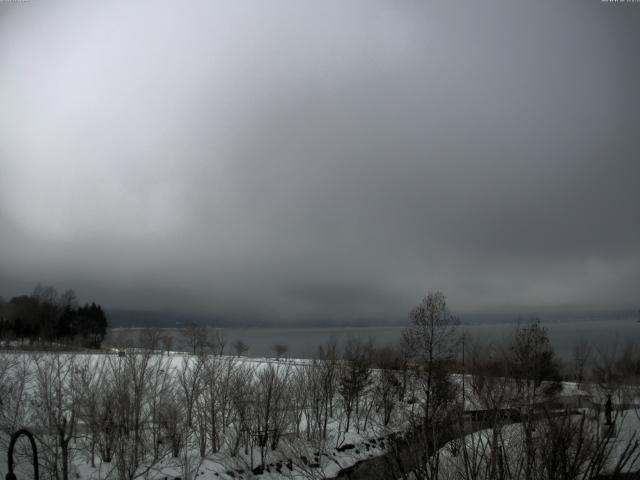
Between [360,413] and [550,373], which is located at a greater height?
[550,373]

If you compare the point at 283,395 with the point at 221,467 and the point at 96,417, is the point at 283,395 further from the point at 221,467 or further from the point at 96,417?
the point at 96,417

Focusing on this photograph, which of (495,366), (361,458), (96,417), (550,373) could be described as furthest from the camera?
(495,366)

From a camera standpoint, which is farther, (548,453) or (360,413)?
(360,413)

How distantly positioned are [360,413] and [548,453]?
37.5m

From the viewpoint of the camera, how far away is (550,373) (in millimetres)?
48156

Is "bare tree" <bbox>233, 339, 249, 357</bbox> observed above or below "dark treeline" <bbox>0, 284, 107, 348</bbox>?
below

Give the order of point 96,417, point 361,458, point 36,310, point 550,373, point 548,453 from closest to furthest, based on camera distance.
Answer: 1. point 548,453
2. point 96,417
3. point 361,458
4. point 550,373
5. point 36,310

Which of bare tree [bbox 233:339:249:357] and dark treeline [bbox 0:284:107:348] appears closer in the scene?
dark treeline [bbox 0:284:107:348]

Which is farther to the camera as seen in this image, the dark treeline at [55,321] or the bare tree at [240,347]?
the bare tree at [240,347]

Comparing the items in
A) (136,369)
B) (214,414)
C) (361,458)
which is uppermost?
(136,369)

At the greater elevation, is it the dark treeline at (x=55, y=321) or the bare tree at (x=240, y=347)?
the dark treeline at (x=55, y=321)

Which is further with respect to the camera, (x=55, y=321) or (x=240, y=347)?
(x=240, y=347)

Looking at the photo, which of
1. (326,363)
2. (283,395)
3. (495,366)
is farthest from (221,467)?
(495,366)

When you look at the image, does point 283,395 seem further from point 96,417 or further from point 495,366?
point 495,366
